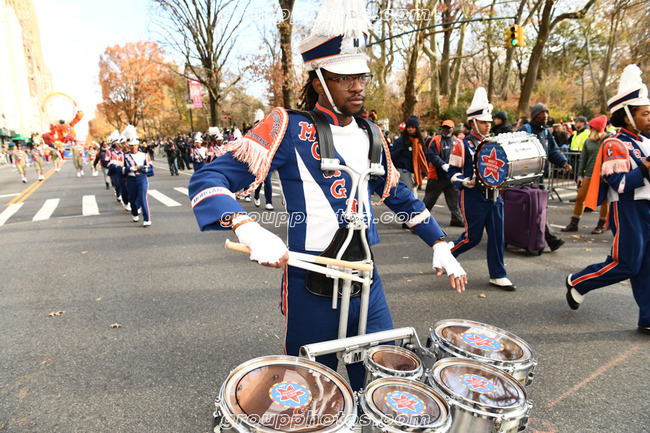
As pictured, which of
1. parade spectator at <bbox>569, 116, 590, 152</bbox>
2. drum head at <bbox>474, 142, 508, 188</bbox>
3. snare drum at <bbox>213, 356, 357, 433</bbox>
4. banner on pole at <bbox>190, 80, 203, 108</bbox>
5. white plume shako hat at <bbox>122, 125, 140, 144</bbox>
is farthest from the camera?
banner on pole at <bbox>190, 80, 203, 108</bbox>

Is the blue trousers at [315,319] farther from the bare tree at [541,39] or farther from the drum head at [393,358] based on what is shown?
the bare tree at [541,39]

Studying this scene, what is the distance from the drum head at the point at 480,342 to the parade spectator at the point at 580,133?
12.6 m

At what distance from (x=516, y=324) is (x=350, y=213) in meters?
3.05

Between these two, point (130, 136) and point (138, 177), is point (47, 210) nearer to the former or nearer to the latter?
point (130, 136)

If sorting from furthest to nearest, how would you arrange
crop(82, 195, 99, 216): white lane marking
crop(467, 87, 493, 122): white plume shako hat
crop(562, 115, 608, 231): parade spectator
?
crop(82, 195, 99, 216): white lane marking
crop(562, 115, 608, 231): parade spectator
crop(467, 87, 493, 122): white plume shako hat

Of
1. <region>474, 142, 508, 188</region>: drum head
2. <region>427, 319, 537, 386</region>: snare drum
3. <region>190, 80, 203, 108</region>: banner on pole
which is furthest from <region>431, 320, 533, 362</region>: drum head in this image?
<region>190, 80, 203, 108</region>: banner on pole

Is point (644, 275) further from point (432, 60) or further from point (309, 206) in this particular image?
point (432, 60)

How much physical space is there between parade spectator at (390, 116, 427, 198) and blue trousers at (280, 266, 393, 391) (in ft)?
23.2

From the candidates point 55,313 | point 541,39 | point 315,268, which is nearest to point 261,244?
point 315,268

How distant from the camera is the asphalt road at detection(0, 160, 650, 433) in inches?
111

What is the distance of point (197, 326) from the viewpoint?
4.13 m

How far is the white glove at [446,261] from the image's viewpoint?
209 centimetres

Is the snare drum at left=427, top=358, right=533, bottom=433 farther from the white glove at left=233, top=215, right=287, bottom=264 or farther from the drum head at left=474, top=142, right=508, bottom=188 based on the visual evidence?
the drum head at left=474, top=142, right=508, bottom=188

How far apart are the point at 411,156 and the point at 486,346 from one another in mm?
7473
